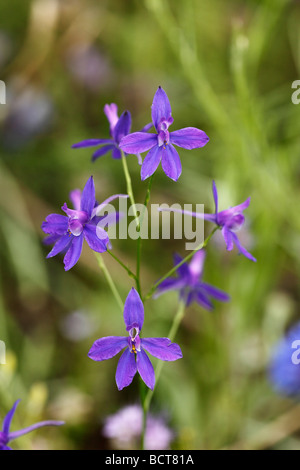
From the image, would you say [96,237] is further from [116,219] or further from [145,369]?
[145,369]

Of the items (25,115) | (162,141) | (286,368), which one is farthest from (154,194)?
(162,141)

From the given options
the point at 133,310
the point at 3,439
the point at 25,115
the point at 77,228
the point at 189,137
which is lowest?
the point at 3,439

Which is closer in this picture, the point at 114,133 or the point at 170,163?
the point at 170,163

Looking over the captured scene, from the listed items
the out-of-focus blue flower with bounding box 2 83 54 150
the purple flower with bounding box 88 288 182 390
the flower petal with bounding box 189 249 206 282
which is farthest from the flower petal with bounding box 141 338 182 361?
the out-of-focus blue flower with bounding box 2 83 54 150

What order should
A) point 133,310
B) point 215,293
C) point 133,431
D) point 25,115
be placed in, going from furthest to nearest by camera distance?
point 25,115 → point 133,431 → point 215,293 → point 133,310

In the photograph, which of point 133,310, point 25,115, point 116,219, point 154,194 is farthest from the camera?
point 25,115

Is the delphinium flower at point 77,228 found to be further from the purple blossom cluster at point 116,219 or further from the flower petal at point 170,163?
the flower petal at point 170,163

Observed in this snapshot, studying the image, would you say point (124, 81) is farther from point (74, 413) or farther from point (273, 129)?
point (74, 413)

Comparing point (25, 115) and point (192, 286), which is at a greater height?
point (25, 115)
